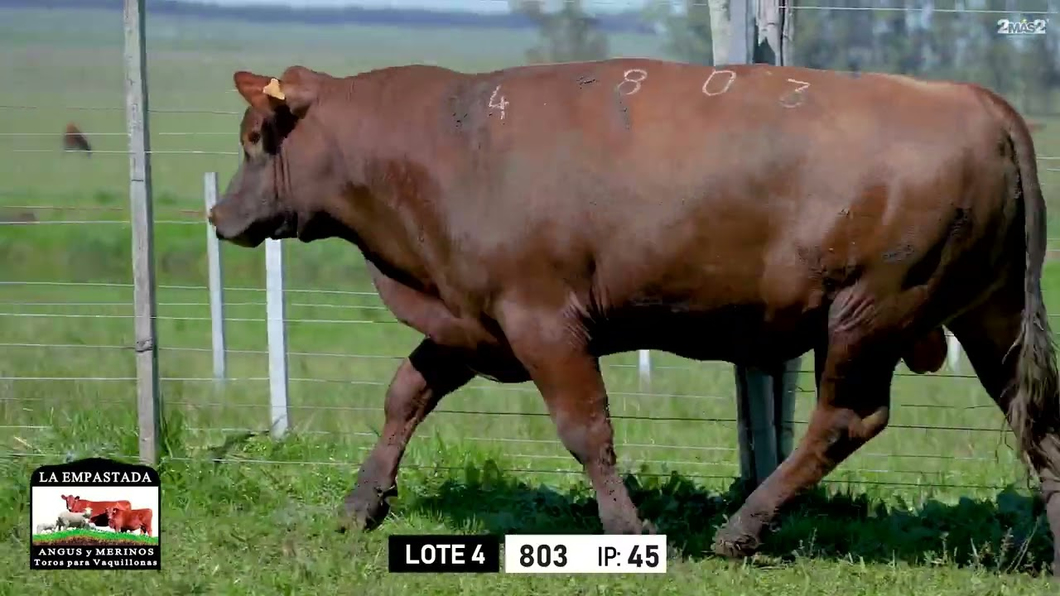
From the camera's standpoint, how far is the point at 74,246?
15398 mm

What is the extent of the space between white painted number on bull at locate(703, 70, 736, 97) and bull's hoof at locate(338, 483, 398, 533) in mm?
2301

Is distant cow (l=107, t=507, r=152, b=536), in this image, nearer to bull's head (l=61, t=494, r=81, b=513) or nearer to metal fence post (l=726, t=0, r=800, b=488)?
bull's head (l=61, t=494, r=81, b=513)

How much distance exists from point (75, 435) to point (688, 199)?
3.56 m

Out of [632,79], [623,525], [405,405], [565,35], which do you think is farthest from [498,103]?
[565,35]

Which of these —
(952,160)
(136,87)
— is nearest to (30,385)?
(136,87)

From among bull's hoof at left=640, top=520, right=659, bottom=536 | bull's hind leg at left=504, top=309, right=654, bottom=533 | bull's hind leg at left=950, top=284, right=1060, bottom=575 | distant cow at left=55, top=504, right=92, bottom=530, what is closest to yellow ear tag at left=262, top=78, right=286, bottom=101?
bull's hind leg at left=504, top=309, right=654, bottom=533

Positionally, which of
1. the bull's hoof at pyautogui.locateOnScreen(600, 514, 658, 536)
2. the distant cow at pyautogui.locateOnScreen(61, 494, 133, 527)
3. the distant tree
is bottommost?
the bull's hoof at pyautogui.locateOnScreen(600, 514, 658, 536)

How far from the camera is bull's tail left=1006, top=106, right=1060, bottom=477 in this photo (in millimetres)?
5652

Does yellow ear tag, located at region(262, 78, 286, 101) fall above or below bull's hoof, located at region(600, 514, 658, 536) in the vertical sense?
above

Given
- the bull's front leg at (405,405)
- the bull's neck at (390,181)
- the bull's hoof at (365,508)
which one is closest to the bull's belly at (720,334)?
the bull's neck at (390,181)

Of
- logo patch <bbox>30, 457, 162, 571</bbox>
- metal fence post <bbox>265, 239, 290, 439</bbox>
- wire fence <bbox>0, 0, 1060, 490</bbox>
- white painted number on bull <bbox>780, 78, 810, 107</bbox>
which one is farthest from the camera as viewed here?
metal fence post <bbox>265, 239, 290, 439</bbox>

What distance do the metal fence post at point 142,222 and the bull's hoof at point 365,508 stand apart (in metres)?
1.19

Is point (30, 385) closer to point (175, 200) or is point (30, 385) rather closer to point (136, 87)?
point (136, 87)

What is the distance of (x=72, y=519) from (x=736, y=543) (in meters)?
2.77
